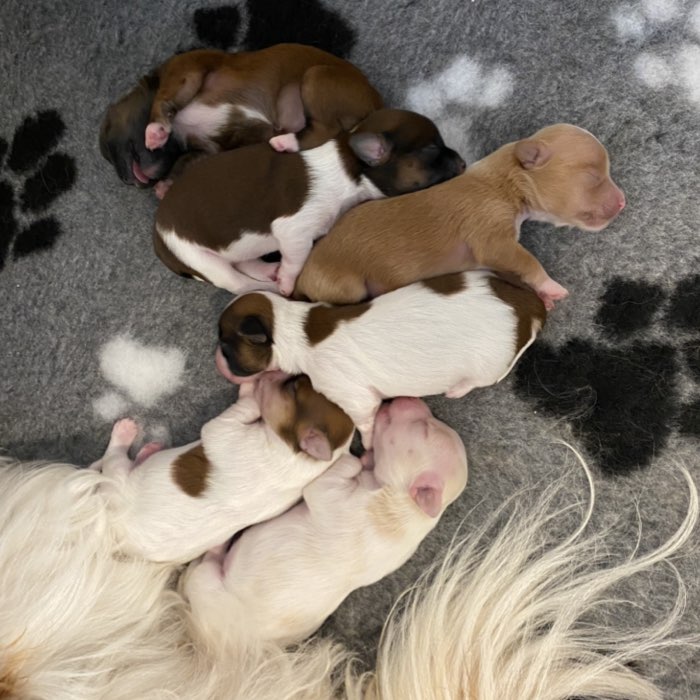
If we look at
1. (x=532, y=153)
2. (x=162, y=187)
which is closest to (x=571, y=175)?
(x=532, y=153)

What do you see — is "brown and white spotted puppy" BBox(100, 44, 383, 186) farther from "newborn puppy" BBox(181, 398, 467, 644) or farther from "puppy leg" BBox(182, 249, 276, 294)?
"newborn puppy" BBox(181, 398, 467, 644)

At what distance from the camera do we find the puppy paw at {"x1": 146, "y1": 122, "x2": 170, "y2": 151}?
53.6 inches

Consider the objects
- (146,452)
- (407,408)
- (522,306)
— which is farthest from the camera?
(146,452)

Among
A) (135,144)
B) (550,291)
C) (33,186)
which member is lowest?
(550,291)

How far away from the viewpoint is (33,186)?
1539 mm

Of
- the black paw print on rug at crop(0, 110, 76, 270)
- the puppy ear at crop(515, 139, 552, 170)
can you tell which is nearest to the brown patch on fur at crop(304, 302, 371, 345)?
the puppy ear at crop(515, 139, 552, 170)

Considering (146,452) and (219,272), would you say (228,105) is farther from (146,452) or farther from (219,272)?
(146,452)

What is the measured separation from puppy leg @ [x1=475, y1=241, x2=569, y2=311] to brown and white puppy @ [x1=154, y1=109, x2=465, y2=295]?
0.53 feet

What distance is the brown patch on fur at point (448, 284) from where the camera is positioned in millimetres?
1247

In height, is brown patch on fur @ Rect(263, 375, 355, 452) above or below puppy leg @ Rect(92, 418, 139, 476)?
above

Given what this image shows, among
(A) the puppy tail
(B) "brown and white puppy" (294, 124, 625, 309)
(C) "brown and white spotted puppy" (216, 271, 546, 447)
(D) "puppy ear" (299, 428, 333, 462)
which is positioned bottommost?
(A) the puppy tail

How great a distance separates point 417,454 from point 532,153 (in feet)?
1.72

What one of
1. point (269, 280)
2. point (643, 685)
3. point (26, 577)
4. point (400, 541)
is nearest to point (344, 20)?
point (269, 280)

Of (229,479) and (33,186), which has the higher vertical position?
(33,186)
